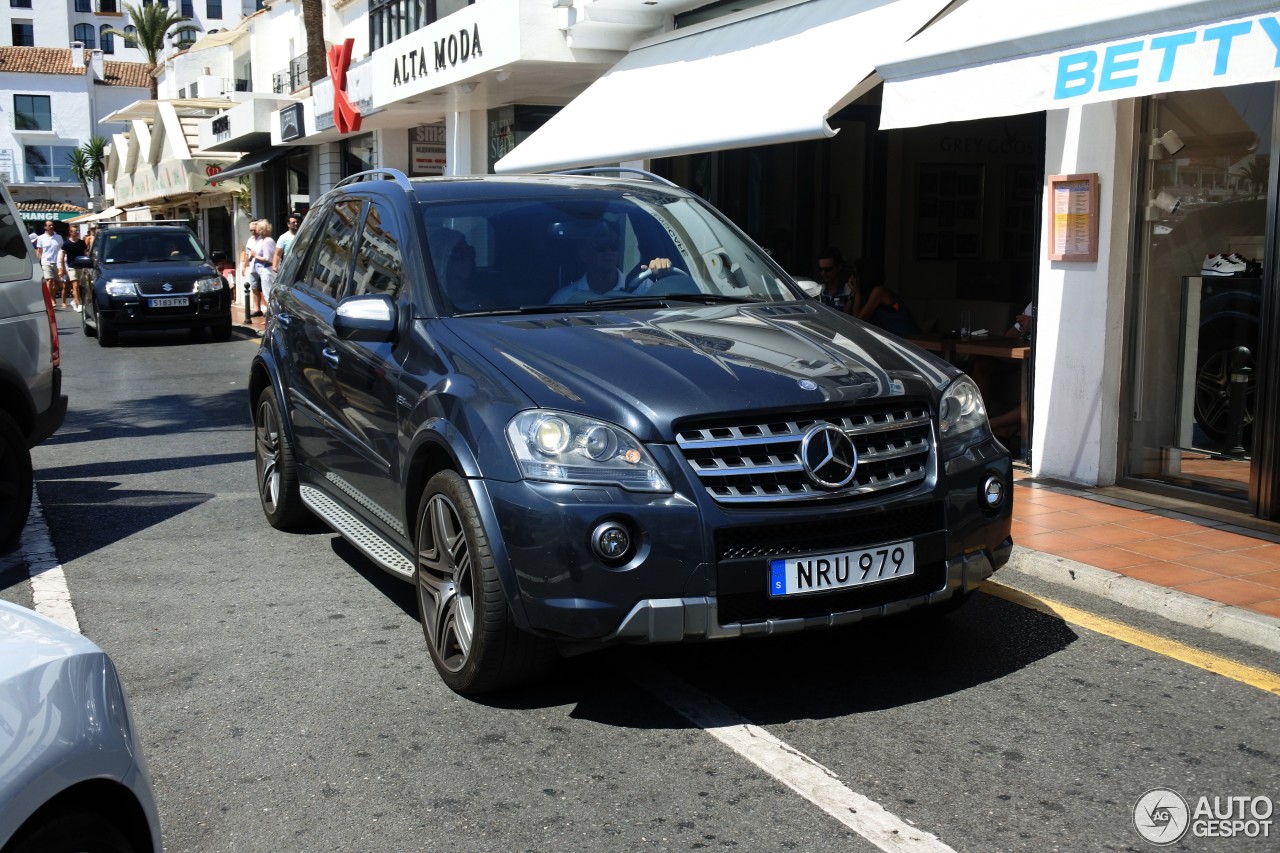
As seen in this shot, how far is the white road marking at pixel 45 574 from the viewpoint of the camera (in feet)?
18.2

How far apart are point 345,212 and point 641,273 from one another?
1.70 meters

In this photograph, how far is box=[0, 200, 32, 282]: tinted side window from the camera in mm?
7219

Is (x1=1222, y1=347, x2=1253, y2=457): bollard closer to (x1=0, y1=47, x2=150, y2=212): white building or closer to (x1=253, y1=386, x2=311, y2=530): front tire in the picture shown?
(x1=253, y1=386, x2=311, y2=530): front tire

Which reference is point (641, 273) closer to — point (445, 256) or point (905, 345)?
point (445, 256)

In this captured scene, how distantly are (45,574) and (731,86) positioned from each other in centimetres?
649

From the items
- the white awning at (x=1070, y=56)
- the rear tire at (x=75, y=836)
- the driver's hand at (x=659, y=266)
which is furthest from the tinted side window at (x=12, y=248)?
the rear tire at (x=75, y=836)

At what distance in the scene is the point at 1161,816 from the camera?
3461 mm

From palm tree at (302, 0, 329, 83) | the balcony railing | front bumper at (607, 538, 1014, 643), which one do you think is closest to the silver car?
front bumper at (607, 538, 1014, 643)

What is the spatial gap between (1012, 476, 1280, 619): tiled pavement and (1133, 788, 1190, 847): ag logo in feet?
6.18

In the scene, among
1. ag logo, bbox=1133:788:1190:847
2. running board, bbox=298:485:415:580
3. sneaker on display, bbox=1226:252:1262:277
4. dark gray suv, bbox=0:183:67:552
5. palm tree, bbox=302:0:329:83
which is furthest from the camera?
palm tree, bbox=302:0:329:83

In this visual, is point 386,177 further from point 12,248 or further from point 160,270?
point 160,270

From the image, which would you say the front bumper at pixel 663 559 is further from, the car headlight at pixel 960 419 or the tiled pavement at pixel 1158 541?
the tiled pavement at pixel 1158 541

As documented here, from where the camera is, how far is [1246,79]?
5.30m

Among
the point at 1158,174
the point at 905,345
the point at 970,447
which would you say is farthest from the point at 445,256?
the point at 1158,174
